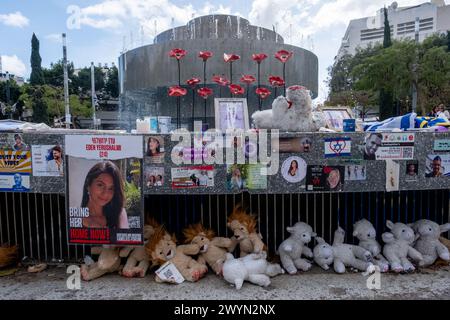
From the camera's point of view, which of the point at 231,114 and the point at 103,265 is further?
the point at 231,114

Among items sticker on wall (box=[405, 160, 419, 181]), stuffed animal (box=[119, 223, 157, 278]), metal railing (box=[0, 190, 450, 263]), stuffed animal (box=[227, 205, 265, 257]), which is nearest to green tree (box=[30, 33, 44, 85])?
metal railing (box=[0, 190, 450, 263])

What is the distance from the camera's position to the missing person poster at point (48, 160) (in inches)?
122

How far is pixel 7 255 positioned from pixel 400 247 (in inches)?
160

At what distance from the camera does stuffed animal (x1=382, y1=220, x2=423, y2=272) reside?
3262 mm

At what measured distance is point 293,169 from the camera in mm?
3135

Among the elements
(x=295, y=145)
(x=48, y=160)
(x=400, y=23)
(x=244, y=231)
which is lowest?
(x=244, y=231)

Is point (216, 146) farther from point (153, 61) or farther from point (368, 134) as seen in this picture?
point (153, 61)

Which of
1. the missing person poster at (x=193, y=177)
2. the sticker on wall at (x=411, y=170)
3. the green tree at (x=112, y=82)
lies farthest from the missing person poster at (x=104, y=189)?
the green tree at (x=112, y=82)

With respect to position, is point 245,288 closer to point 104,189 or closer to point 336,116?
point 104,189

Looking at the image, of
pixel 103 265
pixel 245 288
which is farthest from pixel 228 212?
pixel 103 265

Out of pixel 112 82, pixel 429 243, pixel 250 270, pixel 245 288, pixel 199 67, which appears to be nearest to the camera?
pixel 245 288

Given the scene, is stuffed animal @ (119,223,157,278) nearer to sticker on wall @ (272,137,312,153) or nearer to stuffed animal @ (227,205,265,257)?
stuffed animal @ (227,205,265,257)

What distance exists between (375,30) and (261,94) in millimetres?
80856
